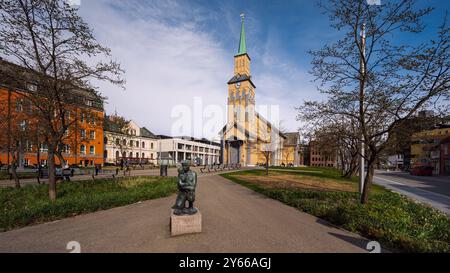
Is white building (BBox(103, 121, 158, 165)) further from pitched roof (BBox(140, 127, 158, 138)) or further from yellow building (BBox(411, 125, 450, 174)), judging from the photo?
yellow building (BBox(411, 125, 450, 174))

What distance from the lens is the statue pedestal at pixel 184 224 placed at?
564 cm

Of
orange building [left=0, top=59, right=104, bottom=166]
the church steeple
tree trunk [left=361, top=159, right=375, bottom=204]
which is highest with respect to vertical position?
the church steeple

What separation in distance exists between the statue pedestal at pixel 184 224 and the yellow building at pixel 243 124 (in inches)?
2060

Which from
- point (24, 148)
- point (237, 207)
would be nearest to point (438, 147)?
point (237, 207)

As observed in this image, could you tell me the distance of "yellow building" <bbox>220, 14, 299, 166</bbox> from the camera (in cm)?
5994

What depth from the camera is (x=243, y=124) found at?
61.6 metres

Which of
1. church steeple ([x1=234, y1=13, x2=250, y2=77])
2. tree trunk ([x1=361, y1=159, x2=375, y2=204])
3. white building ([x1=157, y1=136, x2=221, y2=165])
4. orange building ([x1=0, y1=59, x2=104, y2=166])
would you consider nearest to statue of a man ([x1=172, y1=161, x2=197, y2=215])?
orange building ([x1=0, y1=59, x2=104, y2=166])

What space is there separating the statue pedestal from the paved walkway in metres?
0.19

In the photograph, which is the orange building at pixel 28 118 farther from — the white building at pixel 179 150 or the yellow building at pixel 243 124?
the yellow building at pixel 243 124

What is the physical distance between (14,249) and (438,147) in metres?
66.9

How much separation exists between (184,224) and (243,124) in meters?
56.6

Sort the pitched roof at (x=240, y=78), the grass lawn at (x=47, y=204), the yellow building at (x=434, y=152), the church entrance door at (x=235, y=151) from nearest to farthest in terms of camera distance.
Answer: the grass lawn at (x=47, y=204) → the yellow building at (x=434, y=152) → the church entrance door at (x=235, y=151) → the pitched roof at (x=240, y=78)

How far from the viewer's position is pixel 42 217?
22.1 feet

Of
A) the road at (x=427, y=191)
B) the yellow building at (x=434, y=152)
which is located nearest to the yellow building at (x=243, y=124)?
the yellow building at (x=434, y=152)
